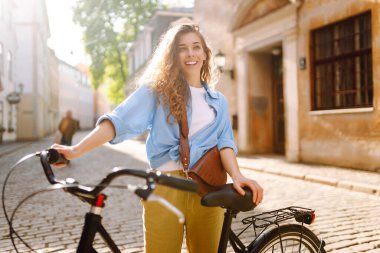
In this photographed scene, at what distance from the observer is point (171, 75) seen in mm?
2123

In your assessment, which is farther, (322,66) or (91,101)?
(91,101)

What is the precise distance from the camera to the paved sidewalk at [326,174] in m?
7.57

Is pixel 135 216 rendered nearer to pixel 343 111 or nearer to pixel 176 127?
pixel 176 127

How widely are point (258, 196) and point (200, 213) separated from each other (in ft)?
1.07

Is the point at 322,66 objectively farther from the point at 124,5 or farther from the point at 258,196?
the point at 124,5

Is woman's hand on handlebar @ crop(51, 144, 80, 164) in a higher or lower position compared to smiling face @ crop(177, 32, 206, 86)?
lower

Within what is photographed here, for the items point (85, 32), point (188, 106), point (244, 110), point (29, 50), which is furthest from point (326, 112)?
point (85, 32)

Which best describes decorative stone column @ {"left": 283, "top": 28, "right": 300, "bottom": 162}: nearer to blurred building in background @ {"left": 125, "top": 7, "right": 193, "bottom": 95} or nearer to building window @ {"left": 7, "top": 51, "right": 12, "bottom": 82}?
blurred building in background @ {"left": 125, "top": 7, "right": 193, "bottom": 95}

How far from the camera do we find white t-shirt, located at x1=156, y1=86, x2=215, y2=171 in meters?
2.08

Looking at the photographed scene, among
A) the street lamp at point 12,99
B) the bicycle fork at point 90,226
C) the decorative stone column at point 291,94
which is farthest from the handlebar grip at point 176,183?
the street lamp at point 12,99

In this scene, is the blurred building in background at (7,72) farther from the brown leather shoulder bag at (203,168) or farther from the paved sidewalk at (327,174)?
the brown leather shoulder bag at (203,168)

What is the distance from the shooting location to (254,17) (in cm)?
1407

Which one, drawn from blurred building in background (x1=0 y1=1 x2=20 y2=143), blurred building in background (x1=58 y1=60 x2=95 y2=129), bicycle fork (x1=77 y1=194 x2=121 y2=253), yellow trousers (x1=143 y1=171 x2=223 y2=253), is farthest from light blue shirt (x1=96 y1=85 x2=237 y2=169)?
blurred building in background (x1=58 y1=60 x2=95 y2=129)

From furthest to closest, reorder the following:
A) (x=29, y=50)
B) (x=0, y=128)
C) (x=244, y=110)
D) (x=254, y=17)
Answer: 1. (x=29, y=50)
2. (x=0, y=128)
3. (x=244, y=110)
4. (x=254, y=17)
